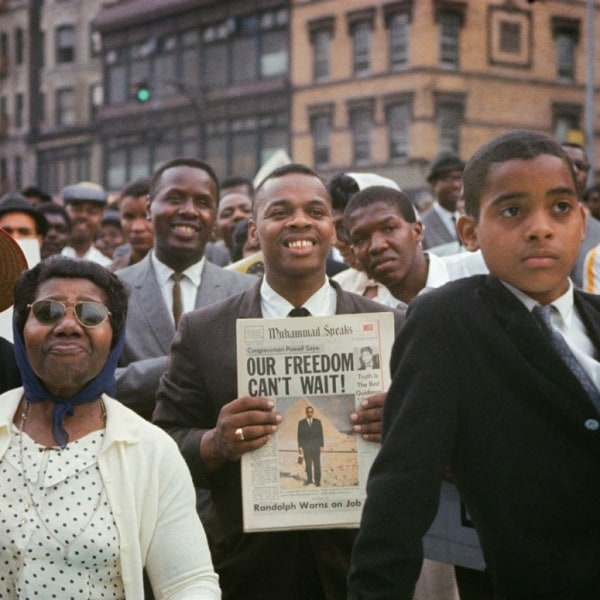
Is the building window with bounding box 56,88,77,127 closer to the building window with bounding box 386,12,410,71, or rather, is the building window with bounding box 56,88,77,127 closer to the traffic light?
the building window with bounding box 386,12,410,71

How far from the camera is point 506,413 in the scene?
277cm

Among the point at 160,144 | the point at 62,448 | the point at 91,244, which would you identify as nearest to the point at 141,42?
the point at 160,144

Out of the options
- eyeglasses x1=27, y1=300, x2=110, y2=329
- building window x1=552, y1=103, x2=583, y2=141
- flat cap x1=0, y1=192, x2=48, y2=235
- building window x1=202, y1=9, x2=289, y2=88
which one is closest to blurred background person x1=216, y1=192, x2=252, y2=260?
flat cap x1=0, y1=192, x2=48, y2=235

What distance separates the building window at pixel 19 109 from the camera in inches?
2101

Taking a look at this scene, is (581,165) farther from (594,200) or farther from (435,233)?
(594,200)

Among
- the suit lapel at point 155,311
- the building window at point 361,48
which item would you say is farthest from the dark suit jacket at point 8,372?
the building window at point 361,48

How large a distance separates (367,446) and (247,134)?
3822cm

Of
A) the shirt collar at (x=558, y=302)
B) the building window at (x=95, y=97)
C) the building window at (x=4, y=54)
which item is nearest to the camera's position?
the shirt collar at (x=558, y=302)

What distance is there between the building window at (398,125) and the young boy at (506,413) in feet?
112

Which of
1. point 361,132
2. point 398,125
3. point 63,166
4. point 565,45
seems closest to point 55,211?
point 398,125

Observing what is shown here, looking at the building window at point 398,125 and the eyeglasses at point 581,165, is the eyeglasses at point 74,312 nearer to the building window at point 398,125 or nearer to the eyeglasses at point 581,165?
the eyeglasses at point 581,165

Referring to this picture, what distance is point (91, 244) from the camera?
10.6m

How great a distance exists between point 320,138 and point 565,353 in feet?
122

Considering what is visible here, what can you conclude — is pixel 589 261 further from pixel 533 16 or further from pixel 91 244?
pixel 533 16
